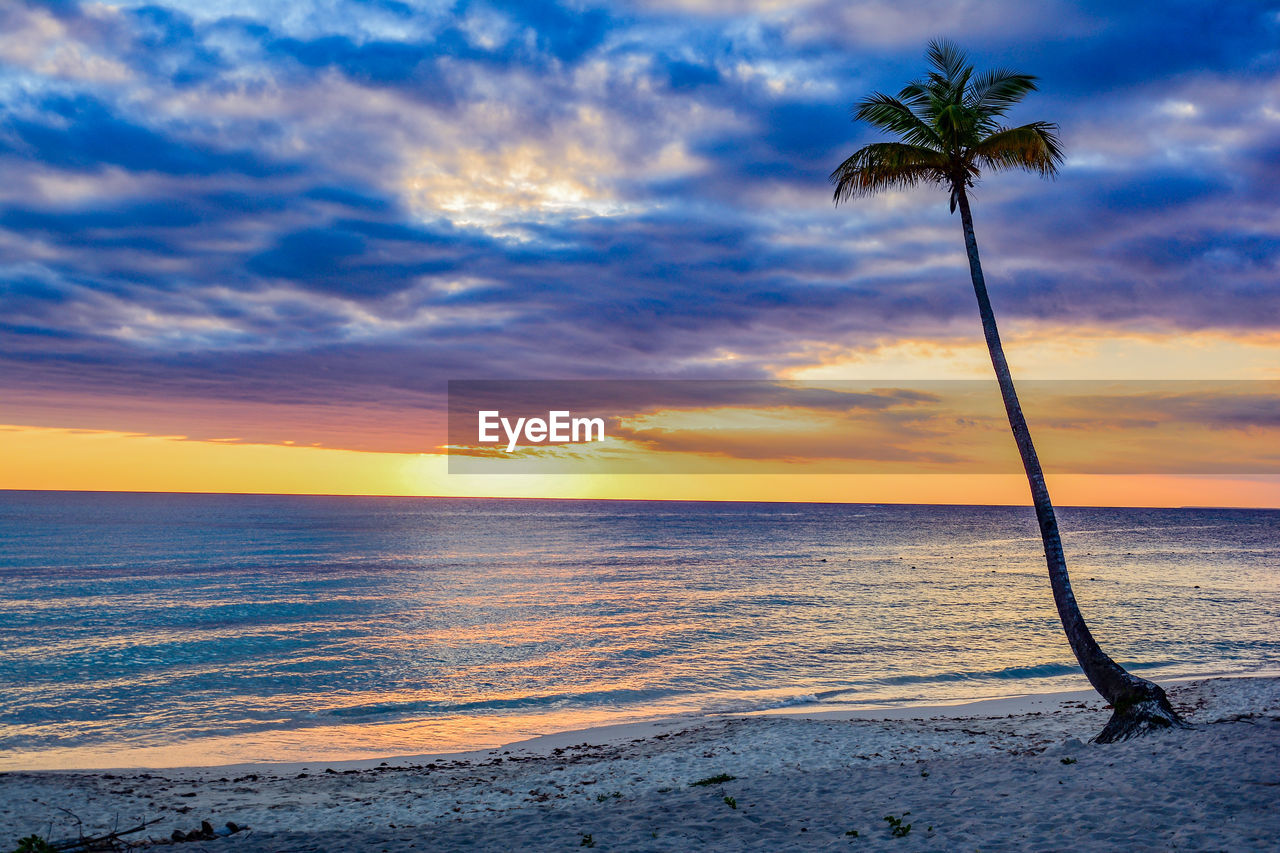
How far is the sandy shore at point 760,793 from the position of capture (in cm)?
987

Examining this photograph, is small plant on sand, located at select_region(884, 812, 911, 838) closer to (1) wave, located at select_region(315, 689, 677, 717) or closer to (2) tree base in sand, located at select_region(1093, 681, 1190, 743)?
(2) tree base in sand, located at select_region(1093, 681, 1190, 743)

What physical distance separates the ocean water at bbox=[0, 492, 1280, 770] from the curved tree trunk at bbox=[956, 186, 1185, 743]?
8.39 m

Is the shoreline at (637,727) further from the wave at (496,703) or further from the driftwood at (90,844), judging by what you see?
the driftwood at (90,844)

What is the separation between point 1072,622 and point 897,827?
7.09 m

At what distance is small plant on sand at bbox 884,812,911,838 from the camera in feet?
32.5

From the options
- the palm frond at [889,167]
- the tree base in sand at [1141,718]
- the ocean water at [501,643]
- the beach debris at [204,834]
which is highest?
the palm frond at [889,167]

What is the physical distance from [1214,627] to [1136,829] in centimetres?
3150

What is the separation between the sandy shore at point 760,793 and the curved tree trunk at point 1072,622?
71 centimetres

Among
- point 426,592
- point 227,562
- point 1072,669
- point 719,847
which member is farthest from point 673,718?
point 227,562

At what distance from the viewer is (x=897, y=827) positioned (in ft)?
33.2

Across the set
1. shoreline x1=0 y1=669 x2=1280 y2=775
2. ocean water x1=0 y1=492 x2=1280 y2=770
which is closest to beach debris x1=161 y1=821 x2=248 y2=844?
shoreline x1=0 y1=669 x2=1280 y2=775

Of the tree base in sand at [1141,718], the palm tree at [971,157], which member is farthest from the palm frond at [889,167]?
the tree base in sand at [1141,718]

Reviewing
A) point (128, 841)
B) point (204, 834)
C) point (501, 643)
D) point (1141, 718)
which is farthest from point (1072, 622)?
point (501, 643)

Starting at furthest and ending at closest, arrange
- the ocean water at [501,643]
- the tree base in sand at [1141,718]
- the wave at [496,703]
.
→ the wave at [496,703], the ocean water at [501,643], the tree base in sand at [1141,718]
